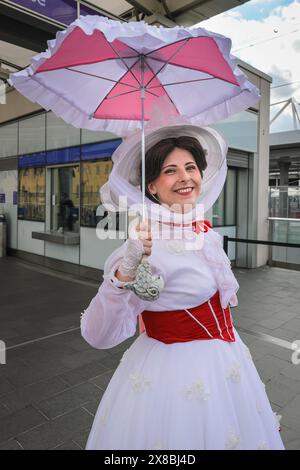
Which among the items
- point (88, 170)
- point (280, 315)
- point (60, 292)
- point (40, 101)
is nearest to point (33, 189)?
point (88, 170)

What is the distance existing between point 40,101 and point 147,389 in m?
1.39

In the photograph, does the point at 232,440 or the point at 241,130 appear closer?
the point at 232,440

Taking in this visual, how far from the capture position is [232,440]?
4.61ft

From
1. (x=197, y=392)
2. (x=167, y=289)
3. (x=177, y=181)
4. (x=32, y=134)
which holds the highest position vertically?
(x=32, y=134)

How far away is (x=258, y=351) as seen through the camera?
3979mm

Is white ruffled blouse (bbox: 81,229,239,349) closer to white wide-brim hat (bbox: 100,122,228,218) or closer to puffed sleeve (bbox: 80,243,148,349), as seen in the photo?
puffed sleeve (bbox: 80,243,148,349)

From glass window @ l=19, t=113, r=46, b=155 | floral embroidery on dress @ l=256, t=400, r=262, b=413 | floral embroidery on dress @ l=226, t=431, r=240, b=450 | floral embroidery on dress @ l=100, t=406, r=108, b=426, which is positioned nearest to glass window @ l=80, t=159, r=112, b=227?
glass window @ l=19, t=113, r=46, b=155

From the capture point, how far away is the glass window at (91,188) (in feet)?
24.3

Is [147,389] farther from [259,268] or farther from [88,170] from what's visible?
[259,268]

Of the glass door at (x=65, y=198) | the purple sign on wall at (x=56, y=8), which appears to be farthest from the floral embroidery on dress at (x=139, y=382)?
the glass door at (x=65, y=198)

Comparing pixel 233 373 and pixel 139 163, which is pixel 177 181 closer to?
pixel 139 163

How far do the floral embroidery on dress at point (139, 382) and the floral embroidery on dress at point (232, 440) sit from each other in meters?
0.36

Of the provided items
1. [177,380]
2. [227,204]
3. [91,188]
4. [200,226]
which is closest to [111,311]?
[177,380]

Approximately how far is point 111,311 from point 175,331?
285 mm
